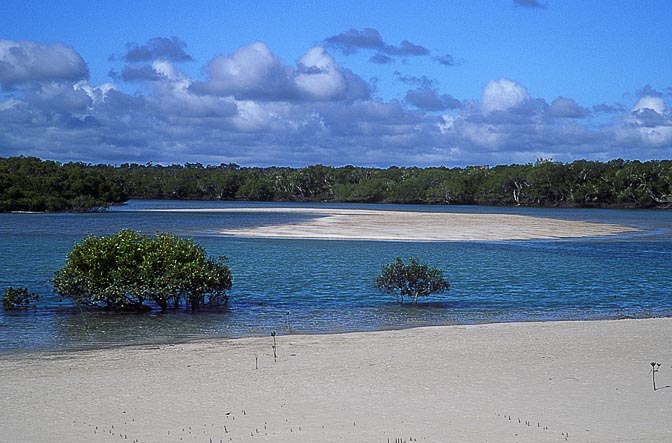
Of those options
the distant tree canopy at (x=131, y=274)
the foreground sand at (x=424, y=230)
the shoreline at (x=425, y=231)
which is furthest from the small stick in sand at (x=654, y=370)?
the foreground sand at (x=424, y=230)

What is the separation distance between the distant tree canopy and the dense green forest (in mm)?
79243

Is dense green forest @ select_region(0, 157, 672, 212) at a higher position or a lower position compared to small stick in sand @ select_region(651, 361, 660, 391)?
higher

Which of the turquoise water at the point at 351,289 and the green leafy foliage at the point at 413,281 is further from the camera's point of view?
the green leafy foliage at the point at 413,281

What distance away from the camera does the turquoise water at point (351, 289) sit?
1988 cm

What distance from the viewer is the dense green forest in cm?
10281

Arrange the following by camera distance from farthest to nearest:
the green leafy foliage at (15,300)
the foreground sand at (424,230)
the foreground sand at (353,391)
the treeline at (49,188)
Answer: the treeline at (49,188)
the foreground sand at (424,230)
the green leafy foliage at (15,300)
the foreground sand at (353,391)

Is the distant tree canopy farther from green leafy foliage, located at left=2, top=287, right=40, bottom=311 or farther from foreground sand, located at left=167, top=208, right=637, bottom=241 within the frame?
foreground sand, located at left=167, top=208, right=637, bottom=241

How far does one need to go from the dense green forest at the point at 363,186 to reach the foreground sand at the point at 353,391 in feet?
288

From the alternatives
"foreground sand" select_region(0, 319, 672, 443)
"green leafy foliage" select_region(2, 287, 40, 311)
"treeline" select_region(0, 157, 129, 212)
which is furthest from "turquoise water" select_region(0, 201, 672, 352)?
"treeline" select_region(0, 157, 129, 212)

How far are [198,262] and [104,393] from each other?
34.2ft

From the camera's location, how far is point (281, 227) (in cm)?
6419

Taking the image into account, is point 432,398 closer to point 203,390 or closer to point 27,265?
point 203,390

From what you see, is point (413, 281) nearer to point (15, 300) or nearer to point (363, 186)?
point (15, 300)

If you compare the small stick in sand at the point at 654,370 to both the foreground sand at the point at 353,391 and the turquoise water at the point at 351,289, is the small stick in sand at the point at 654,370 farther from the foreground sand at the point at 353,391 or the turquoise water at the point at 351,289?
the turquoise water at the point at 351,289
